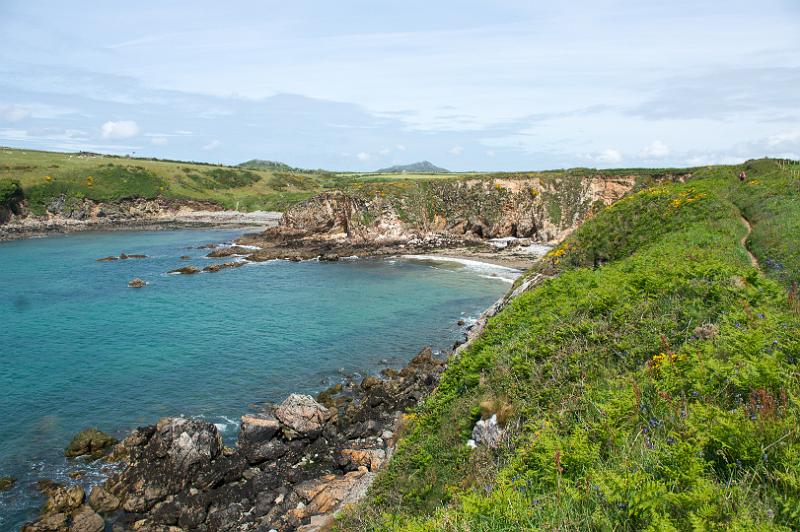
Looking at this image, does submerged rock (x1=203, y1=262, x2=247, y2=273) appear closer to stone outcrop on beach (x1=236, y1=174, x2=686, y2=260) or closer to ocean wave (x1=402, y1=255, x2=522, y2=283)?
stone outcrop on beach (x1=236, y1=174, x2=686, y2=260)

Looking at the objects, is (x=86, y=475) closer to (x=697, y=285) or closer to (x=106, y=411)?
(x=106, y=411)

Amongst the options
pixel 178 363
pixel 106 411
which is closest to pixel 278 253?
pixel 178 363

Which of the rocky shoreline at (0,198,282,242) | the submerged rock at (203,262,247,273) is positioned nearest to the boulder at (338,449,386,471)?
the submerged rock at (203,262,247,273)

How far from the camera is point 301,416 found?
24.2 meters

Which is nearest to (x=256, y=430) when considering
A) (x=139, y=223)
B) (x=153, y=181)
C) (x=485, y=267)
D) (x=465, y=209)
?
(x=485, y=267)

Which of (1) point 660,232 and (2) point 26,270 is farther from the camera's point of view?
(2) point 26,270

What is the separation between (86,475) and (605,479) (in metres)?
23.3

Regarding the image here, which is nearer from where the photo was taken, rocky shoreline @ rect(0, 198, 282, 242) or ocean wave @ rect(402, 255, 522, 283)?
ocean wave @ rect(402, 255, 522, 283)

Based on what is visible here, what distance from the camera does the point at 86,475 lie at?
21.0 metres

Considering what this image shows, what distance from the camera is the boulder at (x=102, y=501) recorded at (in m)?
18.8

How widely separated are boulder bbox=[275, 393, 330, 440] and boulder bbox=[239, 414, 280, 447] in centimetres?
53

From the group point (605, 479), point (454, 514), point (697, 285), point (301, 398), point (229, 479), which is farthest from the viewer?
point (301, 398)

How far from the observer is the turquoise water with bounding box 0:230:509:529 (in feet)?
84.4

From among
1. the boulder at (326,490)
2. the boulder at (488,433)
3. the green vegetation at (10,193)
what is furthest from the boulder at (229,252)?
the boulder at (488,433)
